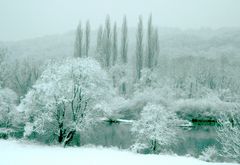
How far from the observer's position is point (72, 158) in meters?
15.0

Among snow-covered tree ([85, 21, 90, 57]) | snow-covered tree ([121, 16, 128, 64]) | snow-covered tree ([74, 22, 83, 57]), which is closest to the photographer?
snow-covered tree ([121, 16, 128, 64])

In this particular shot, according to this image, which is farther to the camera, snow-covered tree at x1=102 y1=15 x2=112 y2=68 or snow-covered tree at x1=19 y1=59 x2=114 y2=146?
snow-covered tree at x1=102 y1=15 x2=112 y2=68

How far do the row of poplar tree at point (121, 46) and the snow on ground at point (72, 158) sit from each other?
1434 inches

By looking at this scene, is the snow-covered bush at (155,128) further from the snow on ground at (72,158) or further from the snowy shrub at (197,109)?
the snowy shrub at (197,109)

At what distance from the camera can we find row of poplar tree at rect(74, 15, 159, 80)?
2146 inches

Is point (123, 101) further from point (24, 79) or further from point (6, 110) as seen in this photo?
point (6, 110)

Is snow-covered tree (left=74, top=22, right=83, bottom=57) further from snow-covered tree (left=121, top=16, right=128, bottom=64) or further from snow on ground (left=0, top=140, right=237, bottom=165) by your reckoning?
snow on ground (left=0, top=140, right=237, bottom=165)

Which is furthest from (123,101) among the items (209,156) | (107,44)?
(209,156)

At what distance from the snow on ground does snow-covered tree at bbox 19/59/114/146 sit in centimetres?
278

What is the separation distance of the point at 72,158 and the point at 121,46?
43987 millimetres

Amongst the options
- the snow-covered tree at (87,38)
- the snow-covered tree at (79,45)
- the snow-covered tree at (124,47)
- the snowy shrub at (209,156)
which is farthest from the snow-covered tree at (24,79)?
the snowy shrub at (209,156)

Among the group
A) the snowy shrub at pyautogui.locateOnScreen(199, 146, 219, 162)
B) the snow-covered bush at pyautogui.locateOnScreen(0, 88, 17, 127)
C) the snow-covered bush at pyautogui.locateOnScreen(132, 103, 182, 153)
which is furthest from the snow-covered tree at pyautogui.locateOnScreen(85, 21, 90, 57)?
the snowy shrub at pyautogui.locateOnScreen(199, 146, 219, 162)

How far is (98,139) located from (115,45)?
3356cm

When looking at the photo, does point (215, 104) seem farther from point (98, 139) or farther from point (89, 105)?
point (89, 105)
